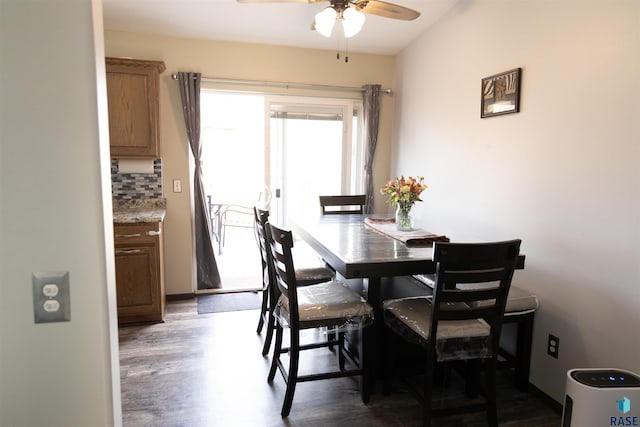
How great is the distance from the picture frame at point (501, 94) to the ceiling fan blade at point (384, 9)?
2.42ft

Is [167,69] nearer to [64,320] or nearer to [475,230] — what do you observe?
[475,230]

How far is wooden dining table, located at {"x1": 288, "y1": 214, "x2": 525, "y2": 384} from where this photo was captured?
6.68ft

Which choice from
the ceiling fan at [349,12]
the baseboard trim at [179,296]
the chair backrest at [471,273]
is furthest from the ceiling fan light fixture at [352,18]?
the baseboard trim at [179,296]

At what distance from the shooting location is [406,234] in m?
2.69

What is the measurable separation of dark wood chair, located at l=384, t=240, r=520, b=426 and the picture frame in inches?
48.0

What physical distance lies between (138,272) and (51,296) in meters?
2.58

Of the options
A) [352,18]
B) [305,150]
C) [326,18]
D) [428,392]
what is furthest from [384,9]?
[428,392]

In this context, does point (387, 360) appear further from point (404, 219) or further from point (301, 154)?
point (301, 154)

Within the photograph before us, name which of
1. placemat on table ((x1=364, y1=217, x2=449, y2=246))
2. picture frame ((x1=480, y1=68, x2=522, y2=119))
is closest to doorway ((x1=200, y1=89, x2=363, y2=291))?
placemat on table ((x1=364, y1=217, x2=449, y2=246))

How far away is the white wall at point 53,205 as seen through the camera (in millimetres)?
885

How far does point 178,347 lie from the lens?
3.01 m

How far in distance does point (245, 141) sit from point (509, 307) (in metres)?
6.49

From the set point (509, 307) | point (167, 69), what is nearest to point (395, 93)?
point (167, 69)

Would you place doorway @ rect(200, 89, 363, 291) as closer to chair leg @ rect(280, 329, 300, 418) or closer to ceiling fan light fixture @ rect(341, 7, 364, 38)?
ceiling fan light fixture @ rect(341, 7, 364, 38)
